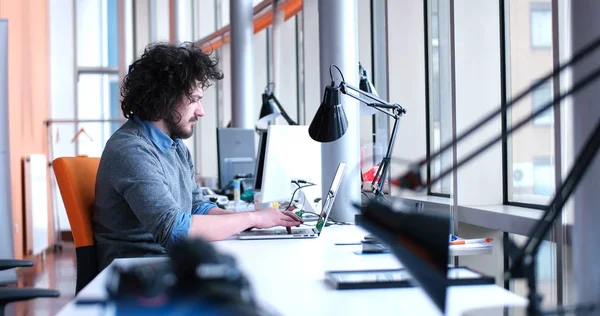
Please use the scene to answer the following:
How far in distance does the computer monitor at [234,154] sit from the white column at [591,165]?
3.11 meters

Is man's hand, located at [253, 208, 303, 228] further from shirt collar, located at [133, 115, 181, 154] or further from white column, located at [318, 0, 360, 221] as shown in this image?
white column, located at [318, 0, 360, 221]

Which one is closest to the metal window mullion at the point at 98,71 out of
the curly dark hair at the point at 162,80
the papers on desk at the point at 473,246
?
the curly dark hair at the point at 162,80

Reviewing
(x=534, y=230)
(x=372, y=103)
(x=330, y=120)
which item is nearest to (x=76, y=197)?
(x=330, y=120)

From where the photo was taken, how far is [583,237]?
75.2 inches

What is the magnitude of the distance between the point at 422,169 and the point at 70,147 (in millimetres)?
8468

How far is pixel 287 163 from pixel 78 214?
1292 millimetres

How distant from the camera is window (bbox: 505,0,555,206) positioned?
3035mm

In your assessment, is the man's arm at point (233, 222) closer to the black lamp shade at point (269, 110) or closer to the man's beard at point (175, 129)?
the man's beard at point (175, 129)

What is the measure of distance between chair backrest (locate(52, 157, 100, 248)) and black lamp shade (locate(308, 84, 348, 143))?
90 centimetres

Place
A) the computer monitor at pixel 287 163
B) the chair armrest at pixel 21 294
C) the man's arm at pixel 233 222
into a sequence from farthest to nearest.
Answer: the computer monitor at pixel 287 163
the man's arm at pixel 233 222
the chair armrest at pixel 21 294

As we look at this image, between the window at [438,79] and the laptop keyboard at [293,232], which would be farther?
the window at [438,79]

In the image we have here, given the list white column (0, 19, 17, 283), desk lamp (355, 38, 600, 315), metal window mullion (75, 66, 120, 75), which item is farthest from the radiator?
desk lamp (355, 38, 600, 315)

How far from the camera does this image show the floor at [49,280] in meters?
4.42

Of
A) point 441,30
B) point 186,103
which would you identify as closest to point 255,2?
point 441,30
